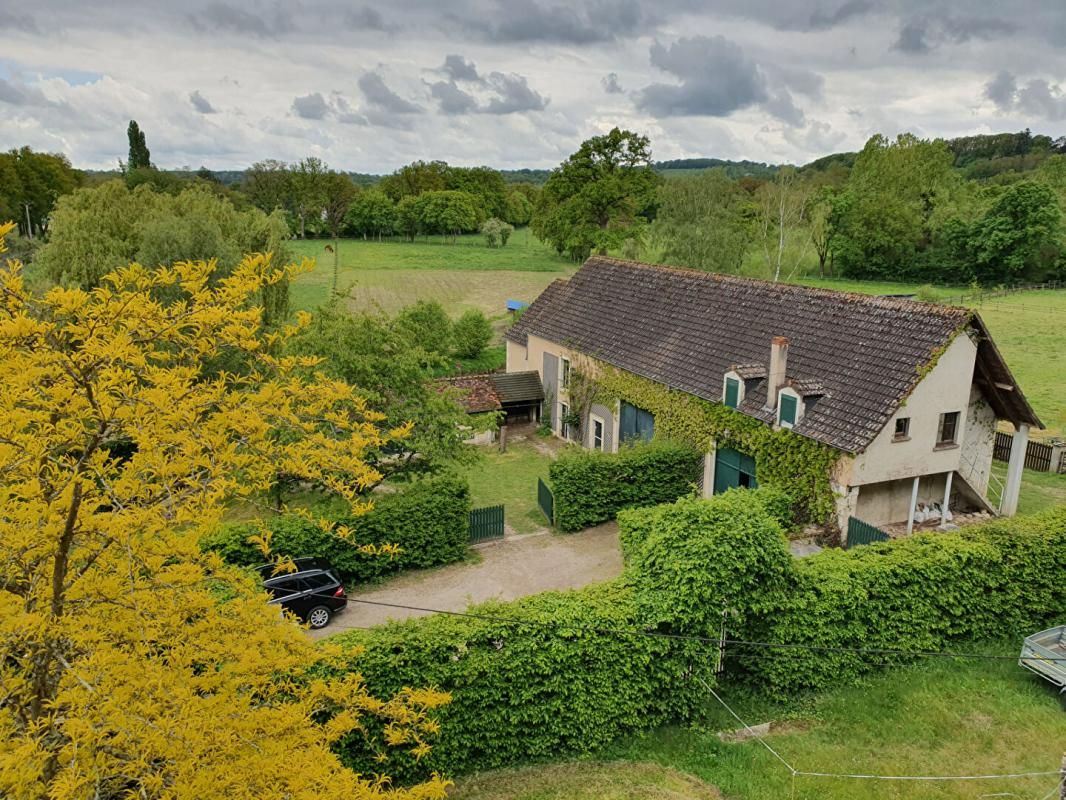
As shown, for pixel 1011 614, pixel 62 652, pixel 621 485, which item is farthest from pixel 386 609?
pixel 1011 614

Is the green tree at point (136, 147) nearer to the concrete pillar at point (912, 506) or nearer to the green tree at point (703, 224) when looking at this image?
the green tree at point (703, 224)

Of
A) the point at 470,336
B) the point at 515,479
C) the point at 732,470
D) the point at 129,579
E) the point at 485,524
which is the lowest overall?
the point at 515,479

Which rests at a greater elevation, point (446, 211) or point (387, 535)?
point (446, 211)

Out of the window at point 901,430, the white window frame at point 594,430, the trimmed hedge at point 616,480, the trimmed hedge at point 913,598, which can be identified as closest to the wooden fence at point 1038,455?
the window at point 901,430

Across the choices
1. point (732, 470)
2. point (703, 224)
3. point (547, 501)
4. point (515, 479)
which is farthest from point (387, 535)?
point (703, 224)

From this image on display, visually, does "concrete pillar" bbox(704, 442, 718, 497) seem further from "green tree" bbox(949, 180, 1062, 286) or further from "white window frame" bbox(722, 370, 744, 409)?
"green tree" bbox(949, 180, 1062, 286)

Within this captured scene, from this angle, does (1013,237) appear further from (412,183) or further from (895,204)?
(412,183)
